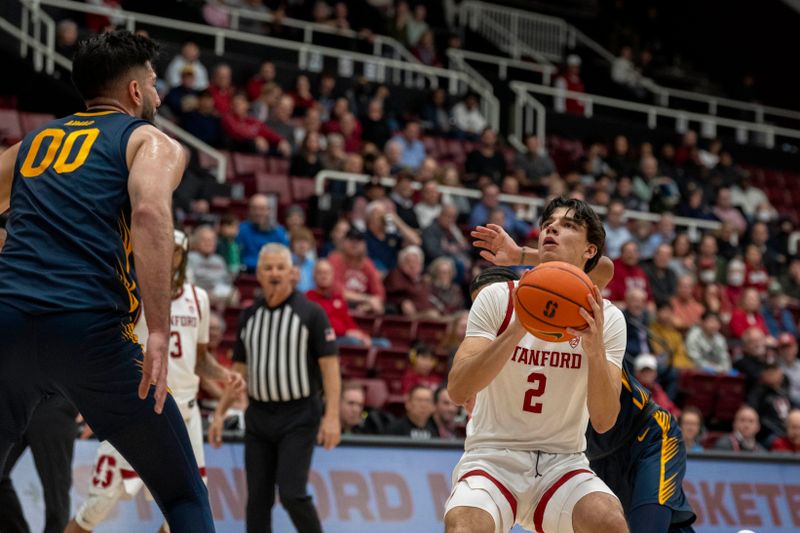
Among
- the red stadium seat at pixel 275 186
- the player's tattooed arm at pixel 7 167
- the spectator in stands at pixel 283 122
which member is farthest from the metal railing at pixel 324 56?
the player's tattooed arm at pixel 7 167

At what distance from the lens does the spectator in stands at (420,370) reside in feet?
38.1

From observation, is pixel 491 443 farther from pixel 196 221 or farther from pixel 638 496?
pixel 196 221

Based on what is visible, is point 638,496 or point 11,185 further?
point 638,496

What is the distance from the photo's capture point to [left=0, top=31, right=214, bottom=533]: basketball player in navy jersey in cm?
394

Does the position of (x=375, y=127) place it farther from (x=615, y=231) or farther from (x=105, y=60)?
(x=105, y=60)

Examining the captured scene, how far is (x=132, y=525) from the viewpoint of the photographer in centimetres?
825

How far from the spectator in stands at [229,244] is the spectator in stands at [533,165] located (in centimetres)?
620

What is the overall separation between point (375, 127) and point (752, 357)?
6.06 metres

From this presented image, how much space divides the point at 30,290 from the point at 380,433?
21.3 ft

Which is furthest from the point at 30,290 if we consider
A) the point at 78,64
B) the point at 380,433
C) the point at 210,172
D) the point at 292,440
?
the point at 210,172

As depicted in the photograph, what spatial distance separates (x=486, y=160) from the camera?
1747 cm

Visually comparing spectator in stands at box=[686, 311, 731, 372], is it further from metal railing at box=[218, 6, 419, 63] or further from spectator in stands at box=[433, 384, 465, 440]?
metal railing at box=[218, 6, 419, 63]

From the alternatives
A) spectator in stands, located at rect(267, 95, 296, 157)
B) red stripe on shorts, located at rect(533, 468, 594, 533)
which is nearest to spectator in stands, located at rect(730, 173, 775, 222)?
spectator in stands, located at rect(267, 95, 296, 157)

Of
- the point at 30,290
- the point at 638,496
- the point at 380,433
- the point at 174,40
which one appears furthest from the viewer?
the point at 174,40
